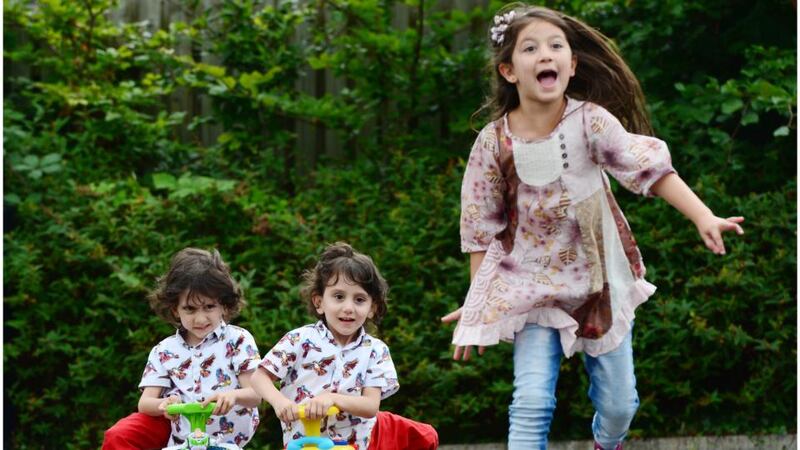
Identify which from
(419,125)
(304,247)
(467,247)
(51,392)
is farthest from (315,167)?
(467,247)

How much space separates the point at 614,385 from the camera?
3916 mm

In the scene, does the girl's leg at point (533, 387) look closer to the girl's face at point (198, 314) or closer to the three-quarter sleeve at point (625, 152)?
the three-quarter sleeve at point (625, 152)

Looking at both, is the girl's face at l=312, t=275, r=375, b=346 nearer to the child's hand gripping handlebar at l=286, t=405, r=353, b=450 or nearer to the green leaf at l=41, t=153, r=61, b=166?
the child's hand gripping handlebar at l=286, t=405, r=353, b=450

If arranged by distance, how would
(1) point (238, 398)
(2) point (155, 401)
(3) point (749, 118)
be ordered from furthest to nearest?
(3) point (749, 118) < (2) point (155, 401) < (1) point (238, 398)

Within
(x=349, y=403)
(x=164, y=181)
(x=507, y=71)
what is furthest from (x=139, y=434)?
(x=164, y=181)

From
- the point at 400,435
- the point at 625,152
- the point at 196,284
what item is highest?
the point at 625,152

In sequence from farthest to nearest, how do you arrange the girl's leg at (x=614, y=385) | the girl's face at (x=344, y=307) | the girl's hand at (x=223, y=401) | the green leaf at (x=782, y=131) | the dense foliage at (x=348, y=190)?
the green leaf at (x=782, y=131)
the dense foliage at (x=348, y=190)
the girl's leg at (x=614, y=385)
the girl's face at (x=344, y=307)
the girl's hand at (x=223, y=401)

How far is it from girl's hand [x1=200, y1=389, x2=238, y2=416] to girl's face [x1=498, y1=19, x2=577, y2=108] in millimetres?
1232

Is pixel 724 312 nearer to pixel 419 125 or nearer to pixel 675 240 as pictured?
pixel 675 240

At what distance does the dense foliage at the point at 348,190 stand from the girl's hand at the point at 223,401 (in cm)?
170

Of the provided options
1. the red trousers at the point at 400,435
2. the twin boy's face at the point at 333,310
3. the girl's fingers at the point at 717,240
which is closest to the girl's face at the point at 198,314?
the twin boy's face at the point at 333,310

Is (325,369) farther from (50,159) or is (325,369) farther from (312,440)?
(50,159)

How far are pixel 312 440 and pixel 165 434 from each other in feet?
2.34

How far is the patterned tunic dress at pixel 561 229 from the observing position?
379cm
